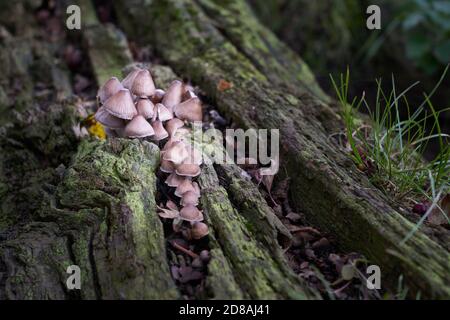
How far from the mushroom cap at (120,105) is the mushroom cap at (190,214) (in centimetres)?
79

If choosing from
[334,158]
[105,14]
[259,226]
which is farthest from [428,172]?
[105,14]

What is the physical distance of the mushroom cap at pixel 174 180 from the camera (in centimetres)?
282

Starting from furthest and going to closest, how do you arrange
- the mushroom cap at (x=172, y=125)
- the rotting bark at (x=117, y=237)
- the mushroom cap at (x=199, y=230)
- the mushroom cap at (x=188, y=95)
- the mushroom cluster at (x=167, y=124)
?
the mushroom cap at (x=188, y=95) < the mushroom cap at (x=172, y=125) < the mushroom cluster at (x=167, y=124) < the mushroom cap at (x=199, y=230) < the rotting bark at (x=117, y=237)

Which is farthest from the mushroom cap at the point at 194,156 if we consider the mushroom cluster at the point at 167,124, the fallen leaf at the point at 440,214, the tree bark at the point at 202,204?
the fallen leaf at the point at 440,214

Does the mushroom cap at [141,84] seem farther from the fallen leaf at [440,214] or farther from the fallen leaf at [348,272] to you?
the fallen leaf at [440,214]

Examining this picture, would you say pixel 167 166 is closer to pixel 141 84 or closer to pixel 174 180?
pixel 174 180

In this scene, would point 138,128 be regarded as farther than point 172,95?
No

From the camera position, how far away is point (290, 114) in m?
3.62

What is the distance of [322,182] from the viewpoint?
9.51 ft

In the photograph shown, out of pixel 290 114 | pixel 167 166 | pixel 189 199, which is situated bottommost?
pixel 189 199

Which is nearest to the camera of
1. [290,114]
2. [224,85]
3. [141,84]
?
[141,84]

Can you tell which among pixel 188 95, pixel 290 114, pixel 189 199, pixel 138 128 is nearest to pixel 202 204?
pixel 189 199

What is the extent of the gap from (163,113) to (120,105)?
12.1 inches
